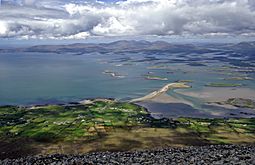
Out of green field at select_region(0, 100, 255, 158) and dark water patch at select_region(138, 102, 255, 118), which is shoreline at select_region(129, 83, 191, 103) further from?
green field at select_region(0, 100, 255, 158)

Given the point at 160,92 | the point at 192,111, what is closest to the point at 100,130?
the point at 192,111

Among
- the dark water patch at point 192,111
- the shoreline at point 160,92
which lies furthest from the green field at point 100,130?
the shoreline at point 160,92

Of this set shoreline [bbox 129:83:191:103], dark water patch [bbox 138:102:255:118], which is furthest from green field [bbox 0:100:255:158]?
shoreline [bbox 129:83:191:103]

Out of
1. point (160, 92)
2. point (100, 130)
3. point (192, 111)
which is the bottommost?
point (160, 92)

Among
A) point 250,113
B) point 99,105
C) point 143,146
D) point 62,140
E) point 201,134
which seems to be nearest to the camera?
point 143,146

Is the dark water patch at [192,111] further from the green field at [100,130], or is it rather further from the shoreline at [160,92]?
the shoreline at [160,92]

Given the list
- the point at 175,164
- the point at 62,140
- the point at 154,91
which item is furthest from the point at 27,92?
the point at 175,164

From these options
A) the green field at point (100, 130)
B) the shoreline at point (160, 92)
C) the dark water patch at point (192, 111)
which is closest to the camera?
the green field at point (100, 130)

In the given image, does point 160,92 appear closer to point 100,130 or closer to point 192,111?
point 192,111

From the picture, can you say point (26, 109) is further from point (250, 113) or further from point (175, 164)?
point (175, 164)
